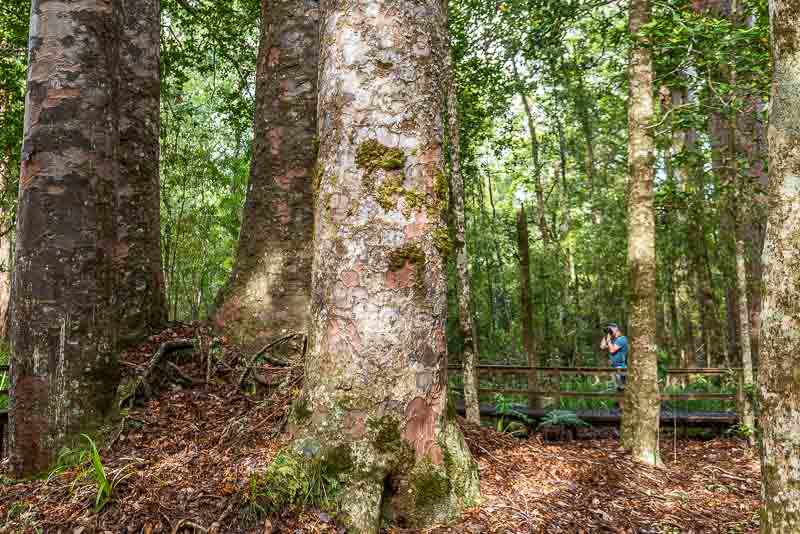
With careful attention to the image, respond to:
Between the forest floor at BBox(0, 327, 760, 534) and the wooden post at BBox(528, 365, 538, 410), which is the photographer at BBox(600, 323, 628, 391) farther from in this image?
the forest floor at BBox(0, 327, 760, 534)

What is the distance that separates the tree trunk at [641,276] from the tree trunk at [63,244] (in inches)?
190

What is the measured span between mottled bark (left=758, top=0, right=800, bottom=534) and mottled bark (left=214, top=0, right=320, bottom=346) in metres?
3.66

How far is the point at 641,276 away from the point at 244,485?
14.6 feet

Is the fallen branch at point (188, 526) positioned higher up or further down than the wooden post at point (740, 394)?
higher up

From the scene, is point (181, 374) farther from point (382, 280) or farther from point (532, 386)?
point (532, 386)

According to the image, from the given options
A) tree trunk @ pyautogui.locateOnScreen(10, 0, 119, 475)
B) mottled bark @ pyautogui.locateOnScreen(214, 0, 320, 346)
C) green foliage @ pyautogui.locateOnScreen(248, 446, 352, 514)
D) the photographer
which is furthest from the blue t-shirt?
tree trunk @ pyautogui.locateOnScreen(10, 0, 119, 475)

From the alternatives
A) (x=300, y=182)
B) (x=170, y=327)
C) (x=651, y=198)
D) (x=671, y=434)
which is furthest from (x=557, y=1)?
(x=671, y=434)

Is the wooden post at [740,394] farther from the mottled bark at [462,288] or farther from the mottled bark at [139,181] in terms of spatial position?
the mottled bark at [139,181]

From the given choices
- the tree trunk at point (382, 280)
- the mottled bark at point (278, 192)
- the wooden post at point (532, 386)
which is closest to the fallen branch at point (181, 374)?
the mottled bark at point (278, 192)

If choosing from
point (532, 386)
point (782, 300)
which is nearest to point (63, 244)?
point (782, 300)

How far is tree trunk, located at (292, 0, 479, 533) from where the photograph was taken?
268 centimetres

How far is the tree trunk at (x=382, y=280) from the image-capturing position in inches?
105

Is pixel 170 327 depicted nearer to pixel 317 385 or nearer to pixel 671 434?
pixel 317 385

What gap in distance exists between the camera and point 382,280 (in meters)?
2.76
